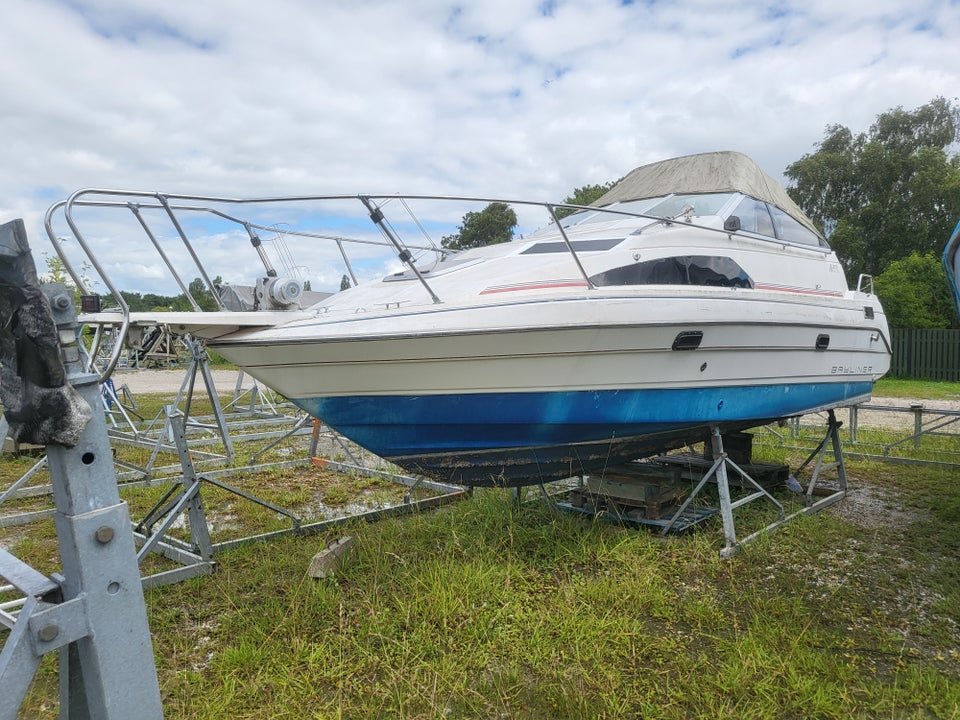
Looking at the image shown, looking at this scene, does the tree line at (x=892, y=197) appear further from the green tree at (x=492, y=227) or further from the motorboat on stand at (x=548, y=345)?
the motorboat on stand at (x=548, y=345)

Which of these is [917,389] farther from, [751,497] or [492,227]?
[751,497]

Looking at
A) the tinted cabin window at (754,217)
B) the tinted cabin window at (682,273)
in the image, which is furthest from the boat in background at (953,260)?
the tinted cabin window at (682,273)

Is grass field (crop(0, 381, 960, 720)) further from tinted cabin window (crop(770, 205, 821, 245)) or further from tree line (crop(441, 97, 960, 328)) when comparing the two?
tree line (crop(441, 97, 960, 328))

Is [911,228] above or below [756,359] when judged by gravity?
above

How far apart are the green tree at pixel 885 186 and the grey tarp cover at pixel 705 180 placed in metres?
19.3

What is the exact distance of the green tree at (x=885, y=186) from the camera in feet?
73.6

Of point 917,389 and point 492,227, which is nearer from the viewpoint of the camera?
point 492,227

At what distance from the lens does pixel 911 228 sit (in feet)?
75.7

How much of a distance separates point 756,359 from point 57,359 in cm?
406

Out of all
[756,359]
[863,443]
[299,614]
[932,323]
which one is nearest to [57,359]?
[299,614]

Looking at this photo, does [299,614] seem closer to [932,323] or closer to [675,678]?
[675,678]

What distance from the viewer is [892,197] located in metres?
23.4

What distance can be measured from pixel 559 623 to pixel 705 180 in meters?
3.80

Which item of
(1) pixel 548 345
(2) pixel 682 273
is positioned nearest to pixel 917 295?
(2) pixel 682 273
